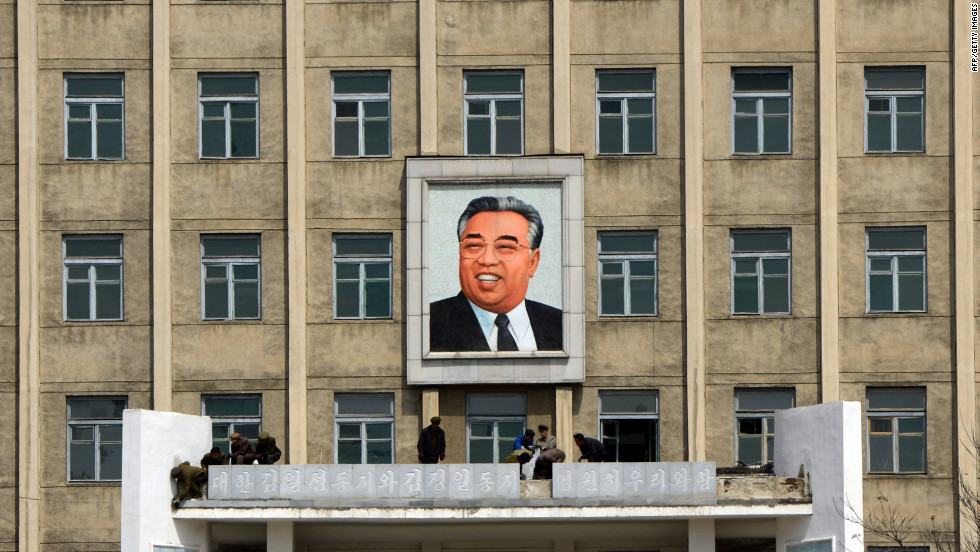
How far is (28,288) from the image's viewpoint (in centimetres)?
3894

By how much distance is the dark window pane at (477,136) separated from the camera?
129ft

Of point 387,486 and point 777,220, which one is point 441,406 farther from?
point 777,220

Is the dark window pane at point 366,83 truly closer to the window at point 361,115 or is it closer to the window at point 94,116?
the window at point 361,115

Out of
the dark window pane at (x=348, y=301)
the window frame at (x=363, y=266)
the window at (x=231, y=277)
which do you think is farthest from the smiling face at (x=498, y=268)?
the window at (x=231, y=277)

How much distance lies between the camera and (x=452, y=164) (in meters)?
38.8

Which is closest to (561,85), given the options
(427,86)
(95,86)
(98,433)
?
(427,86)

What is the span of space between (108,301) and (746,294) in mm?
13078

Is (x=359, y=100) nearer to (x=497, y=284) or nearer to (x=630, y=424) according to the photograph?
(x=497, y=284)

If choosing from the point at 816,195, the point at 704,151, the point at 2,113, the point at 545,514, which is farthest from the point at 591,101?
the point at 2,113

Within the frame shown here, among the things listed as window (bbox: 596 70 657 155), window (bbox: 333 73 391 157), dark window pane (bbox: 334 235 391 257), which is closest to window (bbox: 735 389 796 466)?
window (bbox: 596 70 657 155)

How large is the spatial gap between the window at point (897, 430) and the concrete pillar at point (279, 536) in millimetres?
11770

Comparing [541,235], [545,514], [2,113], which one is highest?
[2,113]

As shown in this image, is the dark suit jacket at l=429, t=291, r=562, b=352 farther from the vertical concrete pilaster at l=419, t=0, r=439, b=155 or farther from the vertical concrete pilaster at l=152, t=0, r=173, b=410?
the vertical concrete pilaster at l=152, t=0, r=173, b=410

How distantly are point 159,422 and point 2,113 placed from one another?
30.1ft
